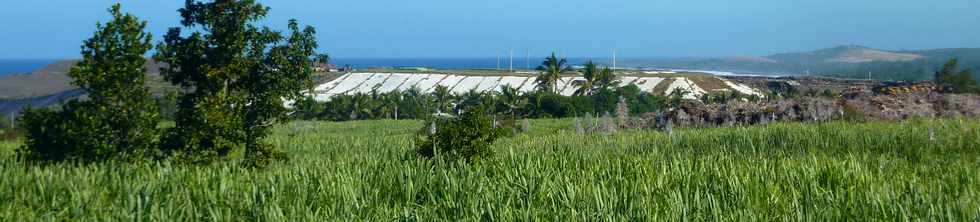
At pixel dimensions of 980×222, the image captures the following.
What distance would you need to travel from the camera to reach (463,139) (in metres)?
11.0

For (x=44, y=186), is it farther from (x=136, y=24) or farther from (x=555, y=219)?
(x=555, y=219)

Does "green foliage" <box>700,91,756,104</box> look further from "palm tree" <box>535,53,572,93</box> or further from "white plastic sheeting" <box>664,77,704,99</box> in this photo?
"white plastic sheeting" <box>664,77,704,99</box>

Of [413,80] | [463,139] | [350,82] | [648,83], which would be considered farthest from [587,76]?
[463,139]

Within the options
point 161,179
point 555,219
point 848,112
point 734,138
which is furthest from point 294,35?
point 848,112

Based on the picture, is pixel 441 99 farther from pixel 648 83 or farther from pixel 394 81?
pixel 394 81

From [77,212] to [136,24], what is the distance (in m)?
4.25

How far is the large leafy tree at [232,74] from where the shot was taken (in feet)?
34.7

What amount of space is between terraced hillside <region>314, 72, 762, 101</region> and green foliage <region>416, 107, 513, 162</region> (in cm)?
6276

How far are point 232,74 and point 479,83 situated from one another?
3442 inches

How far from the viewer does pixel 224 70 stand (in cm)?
1059

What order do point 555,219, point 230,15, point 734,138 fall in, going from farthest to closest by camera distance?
point 734,138
point 230,15
point 555,219

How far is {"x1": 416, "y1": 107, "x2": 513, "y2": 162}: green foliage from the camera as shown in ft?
35.9

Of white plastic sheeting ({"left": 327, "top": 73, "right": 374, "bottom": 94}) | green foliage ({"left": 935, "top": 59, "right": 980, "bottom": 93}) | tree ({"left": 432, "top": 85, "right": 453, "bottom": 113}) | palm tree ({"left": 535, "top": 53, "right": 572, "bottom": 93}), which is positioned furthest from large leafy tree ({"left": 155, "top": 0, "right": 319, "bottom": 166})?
white plastic sheeting ({"left": 327, "top": 73, "right": 374, "bottom": 94})

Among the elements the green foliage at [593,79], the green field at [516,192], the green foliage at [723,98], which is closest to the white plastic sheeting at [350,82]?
the green foliage at [593,79]
